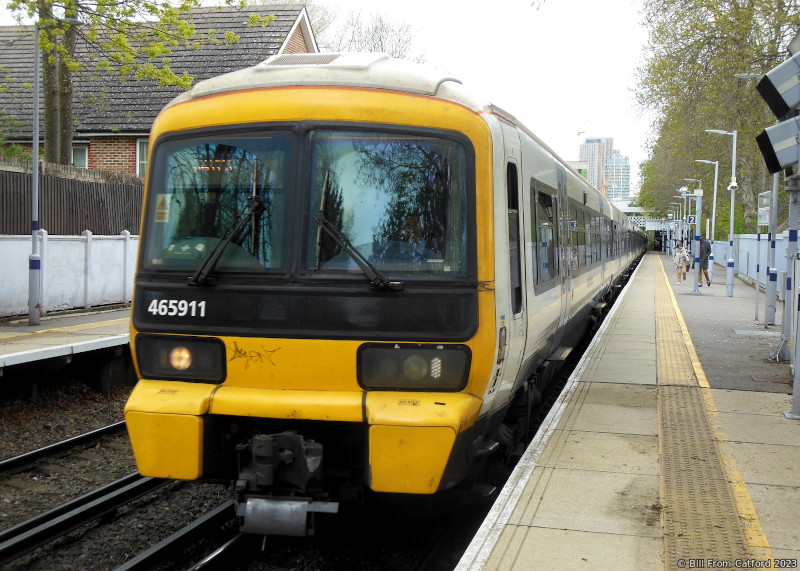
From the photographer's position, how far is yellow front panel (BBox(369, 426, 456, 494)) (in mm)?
4273

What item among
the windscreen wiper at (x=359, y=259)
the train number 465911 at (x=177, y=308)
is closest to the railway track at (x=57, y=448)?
the train number 465911 at (x=177, y=308)

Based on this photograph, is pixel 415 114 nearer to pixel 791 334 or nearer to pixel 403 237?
pixel 403 237

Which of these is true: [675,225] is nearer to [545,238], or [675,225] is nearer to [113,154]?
[113,154]

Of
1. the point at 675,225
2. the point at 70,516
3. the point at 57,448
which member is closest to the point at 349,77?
the point at 70,516

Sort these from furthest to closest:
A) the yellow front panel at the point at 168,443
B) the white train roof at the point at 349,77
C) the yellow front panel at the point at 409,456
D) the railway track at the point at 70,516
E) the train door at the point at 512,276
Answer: the railway track at the point at 70,516
the train door at the point at 512,276
the white train roof at the point at 349,77
the yellow front panel at the point at 168,443
the yellow front panel at the point at 409,456

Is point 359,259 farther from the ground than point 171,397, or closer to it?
farther from the ground

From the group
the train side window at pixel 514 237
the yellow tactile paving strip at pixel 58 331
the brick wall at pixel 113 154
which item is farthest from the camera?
the brick wall at pixel 113 154

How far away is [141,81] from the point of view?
2536 cm

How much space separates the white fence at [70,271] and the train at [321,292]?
9055 mm

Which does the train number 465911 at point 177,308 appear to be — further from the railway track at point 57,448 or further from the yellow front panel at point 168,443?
the railway track at point 57,448

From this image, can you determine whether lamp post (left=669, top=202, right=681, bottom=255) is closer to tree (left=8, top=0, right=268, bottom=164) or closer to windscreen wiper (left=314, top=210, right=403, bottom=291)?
tree (left=8, top=0, right=268, bottom=164)

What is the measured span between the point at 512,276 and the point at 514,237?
329 millimetres

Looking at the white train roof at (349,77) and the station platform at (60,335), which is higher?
the white train roof at (349,77)

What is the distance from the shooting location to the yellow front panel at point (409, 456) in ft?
14.0
